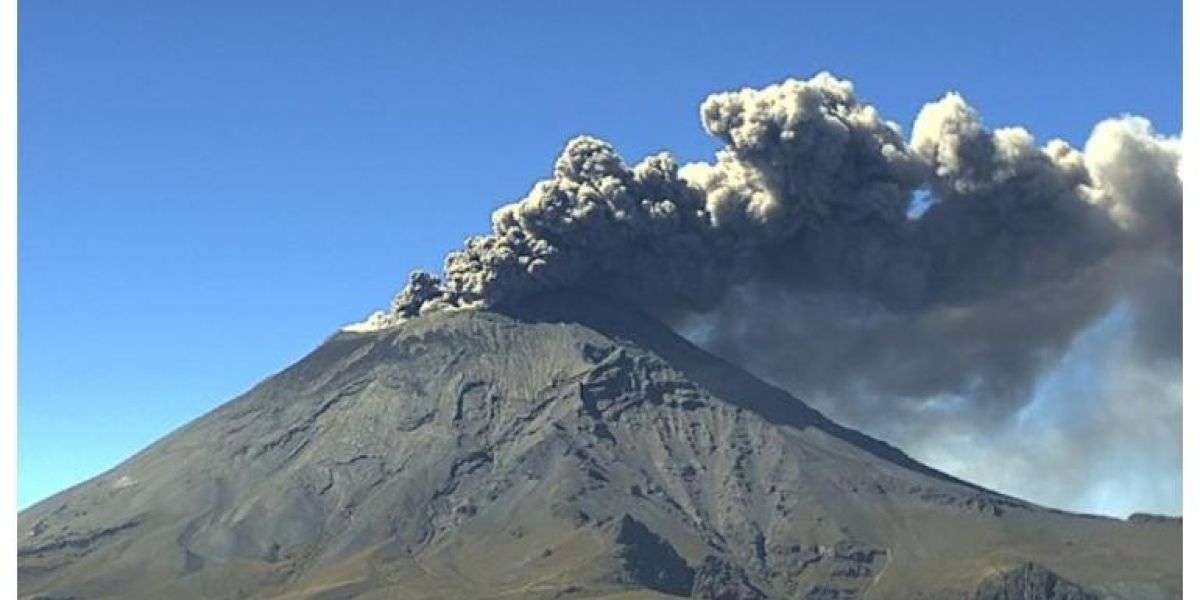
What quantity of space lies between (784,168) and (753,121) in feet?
22.5

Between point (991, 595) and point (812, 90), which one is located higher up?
point (812, 90)
